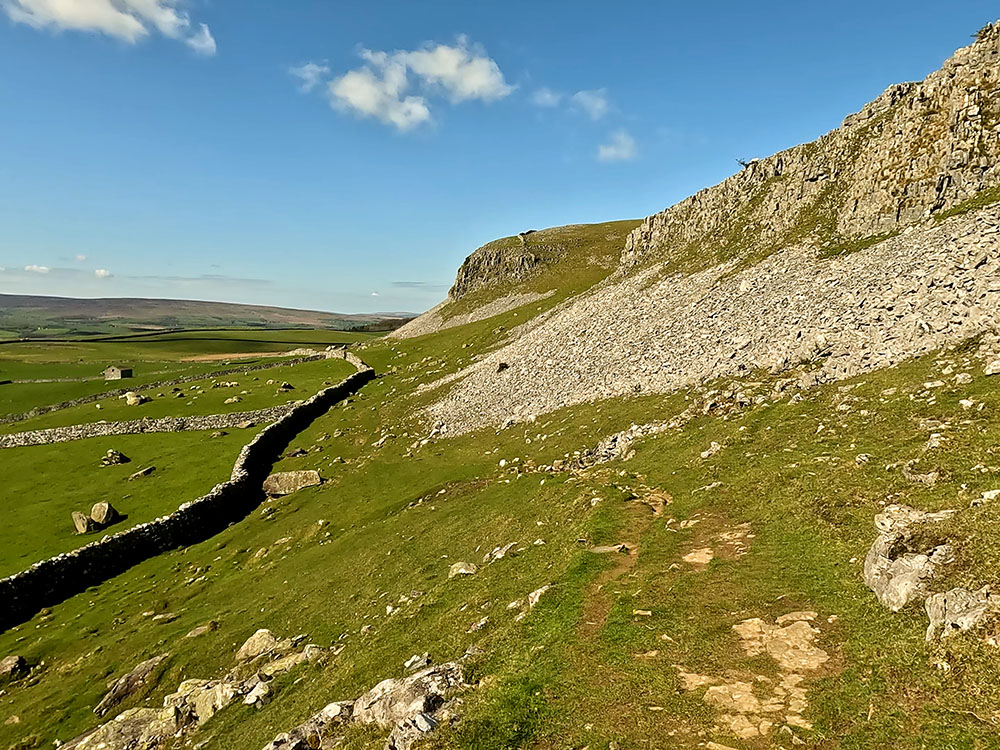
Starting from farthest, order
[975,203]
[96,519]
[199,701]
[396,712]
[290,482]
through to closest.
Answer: [290,482] < [96,519] < [975,203] < [199,701] < [396,712]

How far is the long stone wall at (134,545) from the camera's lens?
116 feet

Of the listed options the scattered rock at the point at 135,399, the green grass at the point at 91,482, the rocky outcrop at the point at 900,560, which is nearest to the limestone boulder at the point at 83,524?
the green grass at the point at 91,482

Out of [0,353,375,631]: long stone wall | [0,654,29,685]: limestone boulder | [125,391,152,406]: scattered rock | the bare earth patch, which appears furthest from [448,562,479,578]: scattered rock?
[125,391,152,406]: scattered rock

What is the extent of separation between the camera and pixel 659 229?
8069 centimetres

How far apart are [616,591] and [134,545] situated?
A: 136 ft

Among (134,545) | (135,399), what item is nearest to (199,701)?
(134,545)

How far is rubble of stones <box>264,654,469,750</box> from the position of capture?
37.3 feet

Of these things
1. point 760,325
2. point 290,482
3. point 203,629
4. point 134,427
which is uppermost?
point 760,325

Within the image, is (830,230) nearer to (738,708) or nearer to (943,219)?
(943,219)

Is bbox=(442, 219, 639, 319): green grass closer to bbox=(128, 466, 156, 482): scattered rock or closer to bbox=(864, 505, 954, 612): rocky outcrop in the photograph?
bbox=(128, 466, 156, 482): scattered rock

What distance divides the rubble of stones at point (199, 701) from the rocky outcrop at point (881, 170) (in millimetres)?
50551

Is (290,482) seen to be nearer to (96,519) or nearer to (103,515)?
(103,515)

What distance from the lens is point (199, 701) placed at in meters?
18.4

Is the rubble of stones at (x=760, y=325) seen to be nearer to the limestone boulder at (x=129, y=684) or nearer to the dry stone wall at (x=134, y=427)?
the limestone boulder at (x=129, y=684)
